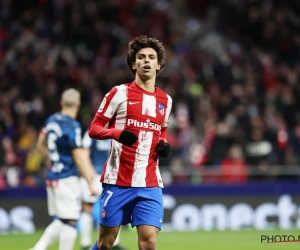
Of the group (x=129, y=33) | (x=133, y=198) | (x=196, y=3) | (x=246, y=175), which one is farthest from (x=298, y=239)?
(x=196, y=3)

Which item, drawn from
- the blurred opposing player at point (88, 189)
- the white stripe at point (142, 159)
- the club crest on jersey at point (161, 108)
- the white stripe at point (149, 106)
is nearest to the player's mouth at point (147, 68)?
the white stripe at point (149, 106)

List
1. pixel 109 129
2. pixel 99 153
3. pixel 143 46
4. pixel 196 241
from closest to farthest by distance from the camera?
1. pixel 109 129
2. pixel 143 46
3. pixel 99 153
4. pixel 196 241

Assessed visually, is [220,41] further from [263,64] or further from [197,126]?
[197,126]

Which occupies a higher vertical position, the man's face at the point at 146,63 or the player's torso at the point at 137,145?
the man's face at the point at 146,63

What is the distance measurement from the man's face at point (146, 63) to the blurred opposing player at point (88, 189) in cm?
401

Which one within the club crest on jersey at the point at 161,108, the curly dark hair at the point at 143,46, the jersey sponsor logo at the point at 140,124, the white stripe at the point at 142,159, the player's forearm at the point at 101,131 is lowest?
the white stripe at the point at 142,159

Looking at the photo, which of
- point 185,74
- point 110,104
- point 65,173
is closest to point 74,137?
point 65,173

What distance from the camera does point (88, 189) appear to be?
466 inches

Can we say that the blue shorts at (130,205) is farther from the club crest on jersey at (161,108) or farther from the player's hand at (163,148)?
the club crest on jersey at (161,108)

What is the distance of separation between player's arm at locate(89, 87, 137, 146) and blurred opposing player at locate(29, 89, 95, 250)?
2.11 meters

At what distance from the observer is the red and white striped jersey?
702cm

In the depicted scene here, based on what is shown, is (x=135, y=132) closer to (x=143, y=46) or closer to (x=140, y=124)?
(x=140, y=124)

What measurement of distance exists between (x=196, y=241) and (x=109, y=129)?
6.41 metres

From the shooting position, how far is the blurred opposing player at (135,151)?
22.9ft
